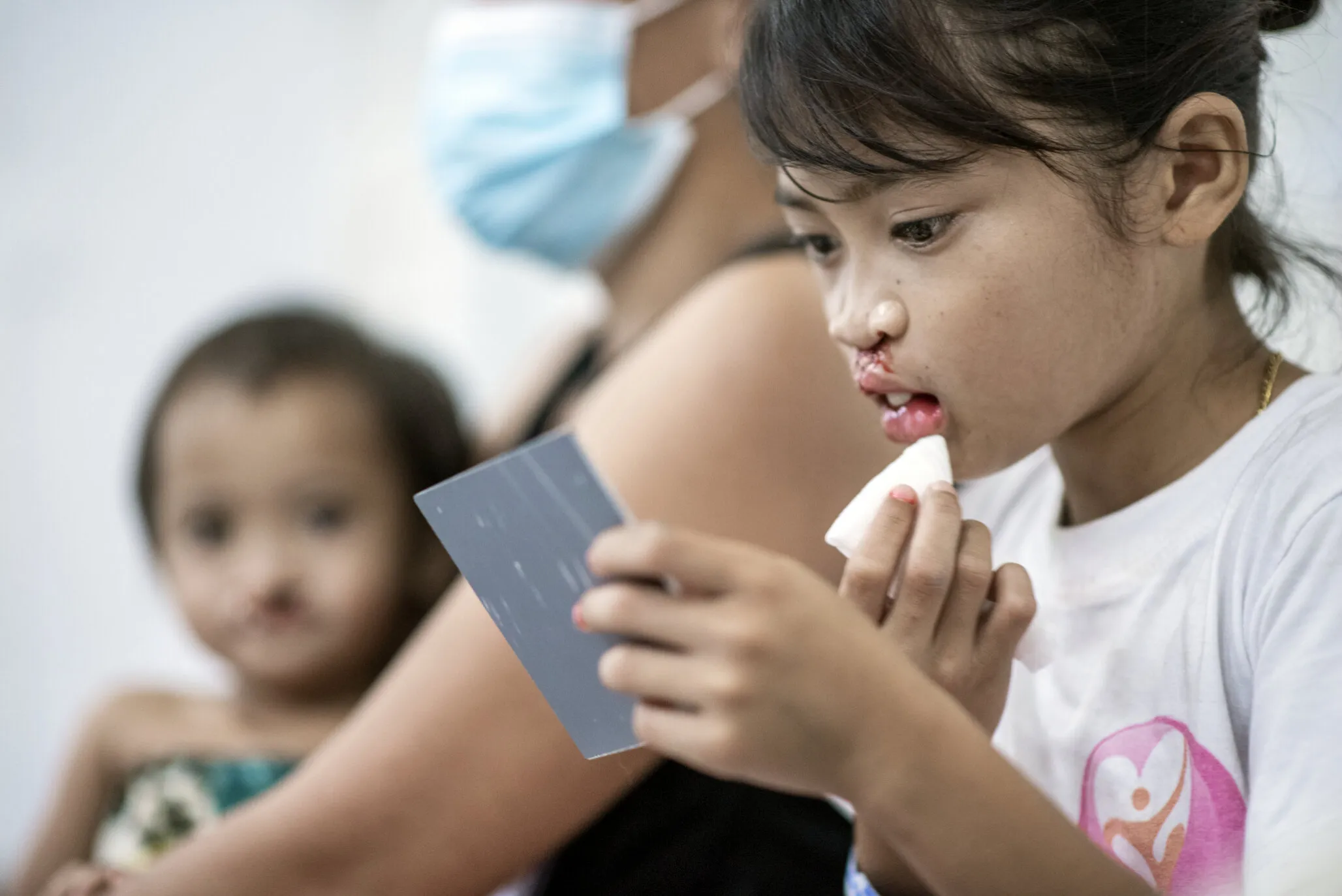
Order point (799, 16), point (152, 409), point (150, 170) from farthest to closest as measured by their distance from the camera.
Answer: point (150, 170), point (152, 409), point (799, 16)

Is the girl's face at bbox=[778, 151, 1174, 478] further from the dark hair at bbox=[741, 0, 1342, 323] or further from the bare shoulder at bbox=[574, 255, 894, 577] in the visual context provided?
the bare shoulder at bbox=[574, 255, 894, 577]

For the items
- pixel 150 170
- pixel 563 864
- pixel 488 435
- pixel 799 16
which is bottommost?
pixel 563 864

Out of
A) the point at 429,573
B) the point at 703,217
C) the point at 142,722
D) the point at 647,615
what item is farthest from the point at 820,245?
the point at 142,722

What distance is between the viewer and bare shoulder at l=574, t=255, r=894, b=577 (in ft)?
2.62

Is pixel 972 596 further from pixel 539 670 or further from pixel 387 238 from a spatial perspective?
pixel 387 238

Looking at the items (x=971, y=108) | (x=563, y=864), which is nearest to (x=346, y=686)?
(x=563, y=864)

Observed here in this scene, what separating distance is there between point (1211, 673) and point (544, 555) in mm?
322

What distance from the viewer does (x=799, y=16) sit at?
1.97 feet

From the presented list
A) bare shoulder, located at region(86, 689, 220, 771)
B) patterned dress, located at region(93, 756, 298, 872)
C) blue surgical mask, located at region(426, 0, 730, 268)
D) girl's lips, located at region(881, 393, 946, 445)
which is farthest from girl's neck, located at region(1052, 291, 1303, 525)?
bare shoulder, located at region(86, 689, 220, 771)

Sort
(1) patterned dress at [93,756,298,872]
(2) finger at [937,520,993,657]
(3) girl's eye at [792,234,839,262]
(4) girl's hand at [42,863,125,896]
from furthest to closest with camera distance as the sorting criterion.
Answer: (1) patterned dress at [93,756,298,872], (4) girl's hand at [42,863,125,896], (3) girl's eye at [792,234,839,262], (2) finger at [937,520,993,657]

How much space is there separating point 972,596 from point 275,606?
2.74ft

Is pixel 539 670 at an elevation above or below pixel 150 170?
below

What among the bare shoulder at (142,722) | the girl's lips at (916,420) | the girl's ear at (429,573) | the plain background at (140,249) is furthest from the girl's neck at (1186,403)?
the plain background at (140,249)

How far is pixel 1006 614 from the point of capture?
0.56 metres
